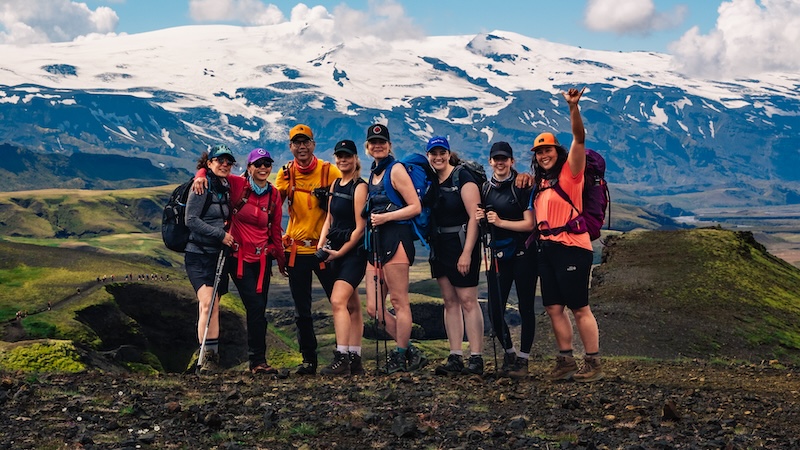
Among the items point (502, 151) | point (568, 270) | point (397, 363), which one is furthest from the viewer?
point (397, 363)

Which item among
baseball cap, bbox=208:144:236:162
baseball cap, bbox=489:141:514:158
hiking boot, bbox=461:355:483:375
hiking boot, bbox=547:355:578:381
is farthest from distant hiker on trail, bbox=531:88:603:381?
baseball cap, bbox=208:144:236:162

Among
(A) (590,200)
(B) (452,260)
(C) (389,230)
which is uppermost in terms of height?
(A) (590,200)

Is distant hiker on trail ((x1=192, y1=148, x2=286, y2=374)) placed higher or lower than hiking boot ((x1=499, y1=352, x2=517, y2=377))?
higher

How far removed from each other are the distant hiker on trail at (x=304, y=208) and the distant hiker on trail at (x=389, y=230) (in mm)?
1067

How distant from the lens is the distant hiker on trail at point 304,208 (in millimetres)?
15328

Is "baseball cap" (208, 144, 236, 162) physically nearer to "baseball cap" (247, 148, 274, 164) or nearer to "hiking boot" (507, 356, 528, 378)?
"baseball cap" (247, 148, 274, 164)

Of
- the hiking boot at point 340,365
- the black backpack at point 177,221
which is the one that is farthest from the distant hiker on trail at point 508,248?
the black backpack at point 177,221

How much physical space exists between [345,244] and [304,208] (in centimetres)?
132

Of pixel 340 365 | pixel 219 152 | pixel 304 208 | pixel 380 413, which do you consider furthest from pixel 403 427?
pixel 219 152

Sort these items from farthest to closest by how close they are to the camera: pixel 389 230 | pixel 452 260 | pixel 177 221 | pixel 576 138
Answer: pixel 177 221
pixel 452 260
pixel 389 230
pixel 576 138

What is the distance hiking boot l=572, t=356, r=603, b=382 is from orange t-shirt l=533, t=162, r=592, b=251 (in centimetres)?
200

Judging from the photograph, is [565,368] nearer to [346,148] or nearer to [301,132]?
[346,148]

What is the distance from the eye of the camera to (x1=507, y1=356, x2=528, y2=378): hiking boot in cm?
1467

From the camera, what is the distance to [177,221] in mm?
14828
